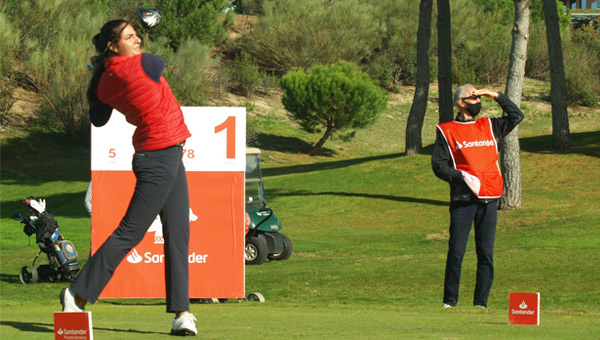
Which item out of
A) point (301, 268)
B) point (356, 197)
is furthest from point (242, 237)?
point (356, 197)

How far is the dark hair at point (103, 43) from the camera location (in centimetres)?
477

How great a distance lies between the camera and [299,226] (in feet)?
82.1

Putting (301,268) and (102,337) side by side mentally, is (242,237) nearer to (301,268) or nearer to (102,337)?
(102,337)

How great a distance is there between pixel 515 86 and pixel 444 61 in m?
9.09

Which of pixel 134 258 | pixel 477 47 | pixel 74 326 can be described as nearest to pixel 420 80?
pixel 134 258

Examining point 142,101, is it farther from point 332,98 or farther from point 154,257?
point 332,98

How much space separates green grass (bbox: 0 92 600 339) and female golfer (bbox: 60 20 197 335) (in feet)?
0.99

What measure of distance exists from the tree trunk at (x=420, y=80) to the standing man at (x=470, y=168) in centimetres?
2596

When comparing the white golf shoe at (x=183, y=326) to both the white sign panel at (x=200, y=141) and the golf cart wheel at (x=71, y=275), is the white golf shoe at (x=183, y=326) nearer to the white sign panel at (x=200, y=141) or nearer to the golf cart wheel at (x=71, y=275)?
the white sign panel at (x=200, y=141)

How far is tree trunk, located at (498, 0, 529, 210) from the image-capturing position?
22453 mm

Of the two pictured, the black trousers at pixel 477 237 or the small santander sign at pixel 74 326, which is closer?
the small santander sign at pixel 74 326

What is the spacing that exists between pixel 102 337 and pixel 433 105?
56321mm

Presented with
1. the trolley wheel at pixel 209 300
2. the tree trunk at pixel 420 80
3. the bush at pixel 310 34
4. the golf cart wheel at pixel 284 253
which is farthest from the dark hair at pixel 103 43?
the bush at pixel 310 34

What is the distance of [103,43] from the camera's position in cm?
480
